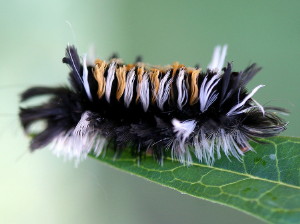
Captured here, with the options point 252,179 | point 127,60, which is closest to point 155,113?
point 252,179

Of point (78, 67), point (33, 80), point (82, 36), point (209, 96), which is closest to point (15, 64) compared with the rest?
point (33, 80)

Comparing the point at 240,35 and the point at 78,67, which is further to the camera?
the point at 240,35

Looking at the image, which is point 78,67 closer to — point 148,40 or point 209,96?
point 209,96

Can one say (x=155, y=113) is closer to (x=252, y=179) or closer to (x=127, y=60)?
(x=252, y=179)

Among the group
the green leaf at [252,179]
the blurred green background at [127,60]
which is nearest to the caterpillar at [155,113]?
the green leaf at [252,179]

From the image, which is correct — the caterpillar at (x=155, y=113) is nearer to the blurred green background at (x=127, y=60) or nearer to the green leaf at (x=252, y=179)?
the green leaf at (x=252, y=179)
